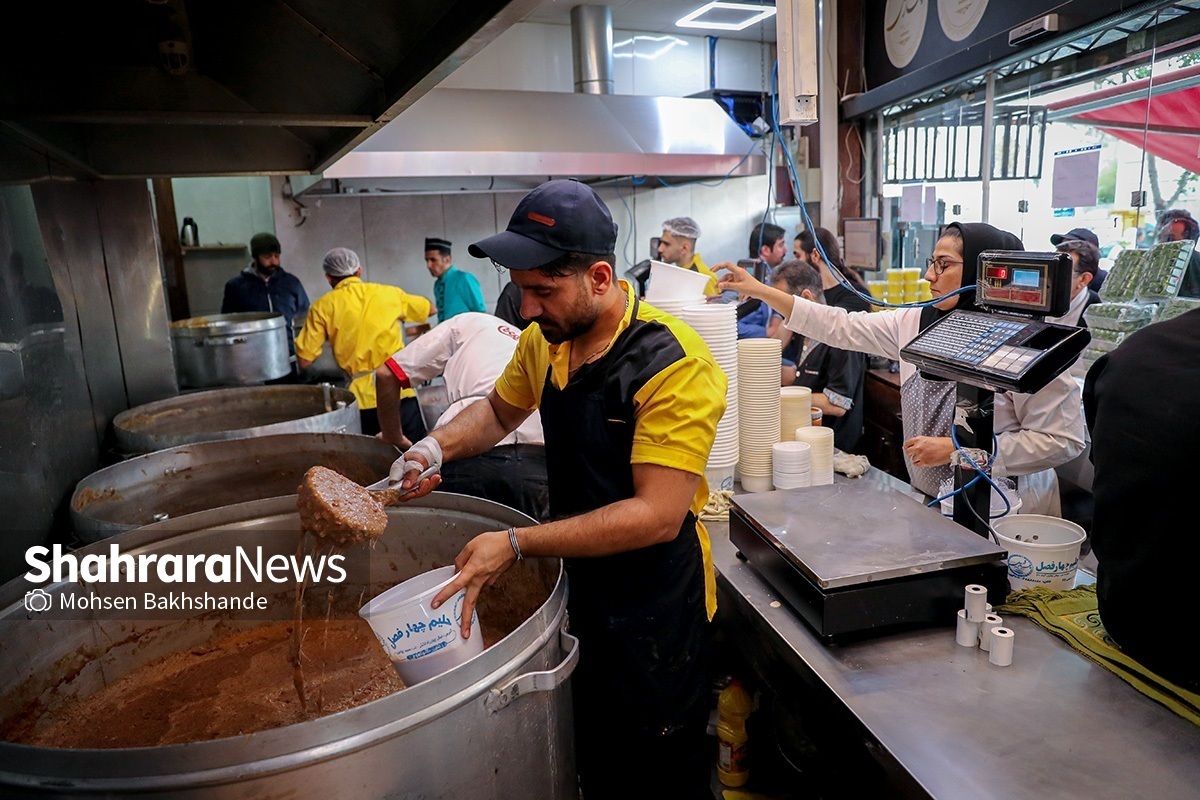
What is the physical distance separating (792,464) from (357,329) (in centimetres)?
324

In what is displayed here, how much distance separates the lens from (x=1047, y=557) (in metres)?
1.62

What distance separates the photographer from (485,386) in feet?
9.27

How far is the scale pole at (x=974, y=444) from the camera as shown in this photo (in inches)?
64.7

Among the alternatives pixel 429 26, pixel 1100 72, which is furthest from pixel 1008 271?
pixel 1100 72

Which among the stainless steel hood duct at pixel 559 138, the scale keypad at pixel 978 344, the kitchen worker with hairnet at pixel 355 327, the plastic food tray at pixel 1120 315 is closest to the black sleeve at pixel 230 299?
the stainless steel hood duct at pixel 559 138

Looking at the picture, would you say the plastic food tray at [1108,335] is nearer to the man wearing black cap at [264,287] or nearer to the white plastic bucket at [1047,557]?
the white plastic bucket at [1047,557]

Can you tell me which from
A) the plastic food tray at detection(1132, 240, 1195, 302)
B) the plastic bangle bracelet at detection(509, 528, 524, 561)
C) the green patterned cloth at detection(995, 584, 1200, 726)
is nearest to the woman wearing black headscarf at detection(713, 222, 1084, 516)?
the green patterned cloth at detection(995, 584, 1200, 726)

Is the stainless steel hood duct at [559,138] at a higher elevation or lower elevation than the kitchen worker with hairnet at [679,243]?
higher

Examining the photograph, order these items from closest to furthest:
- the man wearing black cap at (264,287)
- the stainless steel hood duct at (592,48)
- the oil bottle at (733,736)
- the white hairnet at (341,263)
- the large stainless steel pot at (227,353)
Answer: the oil bottle at (733,736) → the large stainless steel pot at (227,353) → the white hairnet at (341,263) → the man wearing black cap at (264,287) → the stainless steel hood duct at (592,48)

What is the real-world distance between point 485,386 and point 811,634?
1.60 meters

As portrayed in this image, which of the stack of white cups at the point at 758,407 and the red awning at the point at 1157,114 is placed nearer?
the stack of white cups at the point at 758,407

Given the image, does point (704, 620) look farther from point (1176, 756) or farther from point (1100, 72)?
point (1100, 72)

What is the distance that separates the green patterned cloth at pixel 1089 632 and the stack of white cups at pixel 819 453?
2.58ft

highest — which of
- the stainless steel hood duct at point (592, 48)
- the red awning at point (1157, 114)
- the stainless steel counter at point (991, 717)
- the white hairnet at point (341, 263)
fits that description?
the stainless steel hood duct at point (592, 48)
